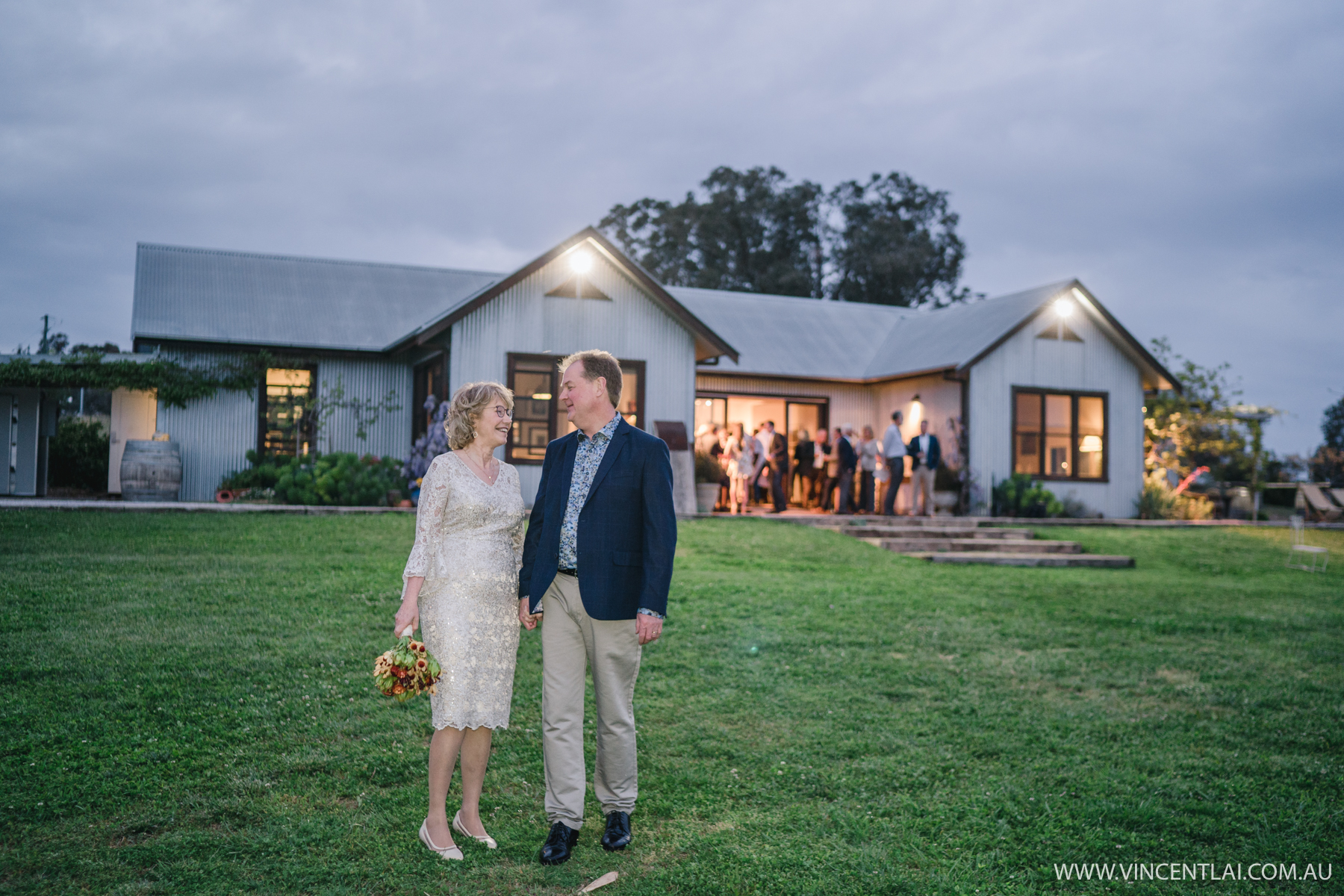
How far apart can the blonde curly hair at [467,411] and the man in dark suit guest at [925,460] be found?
1360 cm

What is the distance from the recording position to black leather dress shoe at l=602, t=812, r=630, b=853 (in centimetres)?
391

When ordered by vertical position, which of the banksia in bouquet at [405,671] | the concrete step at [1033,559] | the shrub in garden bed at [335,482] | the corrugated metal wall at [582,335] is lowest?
the concrete step at [1033,559]

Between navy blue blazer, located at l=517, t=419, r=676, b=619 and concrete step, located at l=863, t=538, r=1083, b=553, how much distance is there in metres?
10.3

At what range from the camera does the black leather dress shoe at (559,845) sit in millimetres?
3729

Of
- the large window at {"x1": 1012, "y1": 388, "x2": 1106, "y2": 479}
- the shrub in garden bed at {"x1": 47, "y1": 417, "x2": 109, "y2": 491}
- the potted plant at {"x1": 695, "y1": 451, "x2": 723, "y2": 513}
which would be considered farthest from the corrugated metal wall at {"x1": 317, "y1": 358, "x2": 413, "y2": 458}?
the large window at {"x1": 1012, "y1": 388, "x2": 1106, "y2": 479}

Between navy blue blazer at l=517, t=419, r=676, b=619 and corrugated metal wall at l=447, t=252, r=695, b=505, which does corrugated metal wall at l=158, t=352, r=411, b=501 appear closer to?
corrugated metal wall at l=447, t=252, r=695, b=505

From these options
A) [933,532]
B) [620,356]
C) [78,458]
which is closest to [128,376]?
[78,458]

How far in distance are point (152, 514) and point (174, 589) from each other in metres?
4.91

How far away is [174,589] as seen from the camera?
8031 mm

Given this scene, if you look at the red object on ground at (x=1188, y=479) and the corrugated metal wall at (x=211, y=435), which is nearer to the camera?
the corrugated metal wall at (x=211, y=435)

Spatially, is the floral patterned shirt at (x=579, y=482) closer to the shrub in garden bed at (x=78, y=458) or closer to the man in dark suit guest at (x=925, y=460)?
the man in dark suit guest at (x=925, y=460)

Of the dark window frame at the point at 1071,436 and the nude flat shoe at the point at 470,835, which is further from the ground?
the dark window frame at the point at 1071,436

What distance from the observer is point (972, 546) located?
14219 mm

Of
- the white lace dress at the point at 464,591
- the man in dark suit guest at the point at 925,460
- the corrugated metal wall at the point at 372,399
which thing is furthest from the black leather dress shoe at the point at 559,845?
the corrugated metal wall at the point at 372,399
